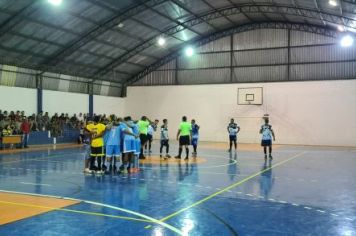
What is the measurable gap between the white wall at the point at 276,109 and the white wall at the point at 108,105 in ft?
7.68

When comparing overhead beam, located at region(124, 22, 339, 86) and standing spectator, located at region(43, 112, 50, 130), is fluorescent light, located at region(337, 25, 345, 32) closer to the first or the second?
overhead beam, located at region(124, 22, 339, 86)

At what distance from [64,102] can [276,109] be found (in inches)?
775

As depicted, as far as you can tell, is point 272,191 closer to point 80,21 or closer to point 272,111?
point 80,21

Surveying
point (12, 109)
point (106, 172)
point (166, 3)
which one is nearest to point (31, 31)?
point (12, 109)

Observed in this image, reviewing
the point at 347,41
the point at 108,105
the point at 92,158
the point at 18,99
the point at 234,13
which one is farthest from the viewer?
the point at 108,105

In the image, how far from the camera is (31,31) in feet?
93.3

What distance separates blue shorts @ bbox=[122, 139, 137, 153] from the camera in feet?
47.3

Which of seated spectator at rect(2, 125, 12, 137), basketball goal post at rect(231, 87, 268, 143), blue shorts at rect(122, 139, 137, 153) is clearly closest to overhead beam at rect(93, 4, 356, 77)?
basketball goal post at rect(231, 87, 268, 143)

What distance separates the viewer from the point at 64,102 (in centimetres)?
3641

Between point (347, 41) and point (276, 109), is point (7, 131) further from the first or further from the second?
point (347, 41)

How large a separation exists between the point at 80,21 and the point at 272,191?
23.0 m

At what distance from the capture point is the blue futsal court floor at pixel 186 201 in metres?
7.35

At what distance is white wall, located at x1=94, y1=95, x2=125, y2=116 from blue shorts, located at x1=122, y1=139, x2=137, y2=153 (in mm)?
26917

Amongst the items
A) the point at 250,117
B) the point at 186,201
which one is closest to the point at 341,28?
the point at 250,117
